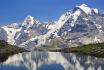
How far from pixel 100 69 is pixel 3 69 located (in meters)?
48.4

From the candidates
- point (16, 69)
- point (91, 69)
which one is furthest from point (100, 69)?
point (16, 69)

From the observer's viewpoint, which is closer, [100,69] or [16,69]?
[100,69]

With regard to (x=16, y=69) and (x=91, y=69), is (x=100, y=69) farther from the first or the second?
(x=16, y=69)

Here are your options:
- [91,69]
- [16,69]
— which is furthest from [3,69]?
[91,69]

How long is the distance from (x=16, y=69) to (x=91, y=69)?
127ft

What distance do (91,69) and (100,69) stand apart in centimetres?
702

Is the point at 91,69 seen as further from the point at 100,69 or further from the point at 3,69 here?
the point at 3,69

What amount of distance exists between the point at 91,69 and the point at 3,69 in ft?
145

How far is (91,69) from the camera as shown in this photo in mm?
167375

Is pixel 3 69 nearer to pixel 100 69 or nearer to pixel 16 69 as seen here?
pixel 16 69

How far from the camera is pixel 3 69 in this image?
170m

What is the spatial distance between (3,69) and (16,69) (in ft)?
26.0

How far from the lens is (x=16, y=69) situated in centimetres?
17538
